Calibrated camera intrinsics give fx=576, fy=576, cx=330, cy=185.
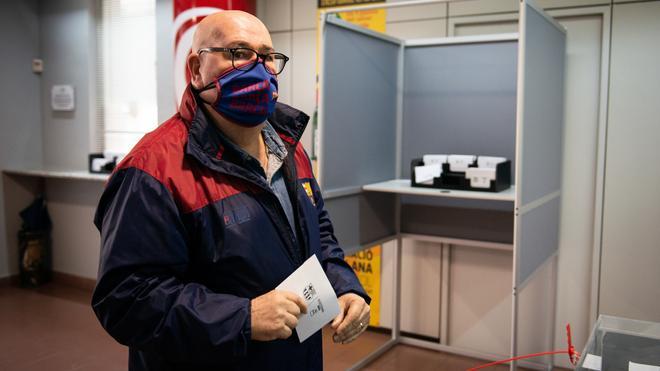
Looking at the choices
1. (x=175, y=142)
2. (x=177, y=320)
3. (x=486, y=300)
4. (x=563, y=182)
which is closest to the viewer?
(x=177, y=320)

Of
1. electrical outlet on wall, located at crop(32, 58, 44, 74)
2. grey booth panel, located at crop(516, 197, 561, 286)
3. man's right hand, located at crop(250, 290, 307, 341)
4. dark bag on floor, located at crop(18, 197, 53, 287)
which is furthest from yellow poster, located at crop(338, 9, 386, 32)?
dark bag on floor, located at crop(18, 197, 53, 287)

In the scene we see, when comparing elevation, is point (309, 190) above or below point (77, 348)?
above

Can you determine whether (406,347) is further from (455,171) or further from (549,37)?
(549,37)

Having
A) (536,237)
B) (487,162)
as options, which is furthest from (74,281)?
(536,237)

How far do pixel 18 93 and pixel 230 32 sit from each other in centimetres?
428

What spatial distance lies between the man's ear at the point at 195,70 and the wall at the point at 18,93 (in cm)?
410

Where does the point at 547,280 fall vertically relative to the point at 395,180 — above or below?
below

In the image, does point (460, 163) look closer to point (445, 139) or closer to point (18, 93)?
point (445, 139)

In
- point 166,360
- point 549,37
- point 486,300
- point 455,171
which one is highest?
point 549,37

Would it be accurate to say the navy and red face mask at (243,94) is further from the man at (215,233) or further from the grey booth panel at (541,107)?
the grey booth panel at (541,107)

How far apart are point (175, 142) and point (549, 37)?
2078 mm

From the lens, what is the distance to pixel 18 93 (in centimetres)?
482

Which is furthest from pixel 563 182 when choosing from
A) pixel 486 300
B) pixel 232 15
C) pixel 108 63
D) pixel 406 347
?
pixel 108 63

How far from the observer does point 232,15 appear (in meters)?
1.32
